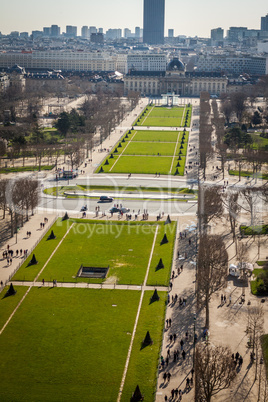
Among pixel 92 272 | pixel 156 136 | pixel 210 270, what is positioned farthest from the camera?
pixel 156 136

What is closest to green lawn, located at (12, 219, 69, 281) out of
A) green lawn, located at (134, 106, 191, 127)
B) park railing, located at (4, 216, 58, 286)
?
park railing, located at (4, 216, 58, 286)

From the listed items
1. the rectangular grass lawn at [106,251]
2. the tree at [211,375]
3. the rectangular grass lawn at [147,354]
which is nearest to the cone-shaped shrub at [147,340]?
the rectangular grass lawn at [147,354]

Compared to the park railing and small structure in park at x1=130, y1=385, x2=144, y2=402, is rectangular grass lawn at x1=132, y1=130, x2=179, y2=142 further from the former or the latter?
small structure in park at x1=130, y1=385, x2=144, y2=402

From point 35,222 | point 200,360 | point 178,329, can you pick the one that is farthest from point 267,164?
point 200,360

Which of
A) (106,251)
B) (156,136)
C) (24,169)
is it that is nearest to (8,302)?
(106,251)

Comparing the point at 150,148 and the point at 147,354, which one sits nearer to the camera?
the point at 147,354

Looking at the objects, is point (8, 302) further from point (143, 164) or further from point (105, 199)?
point (143, 164)
